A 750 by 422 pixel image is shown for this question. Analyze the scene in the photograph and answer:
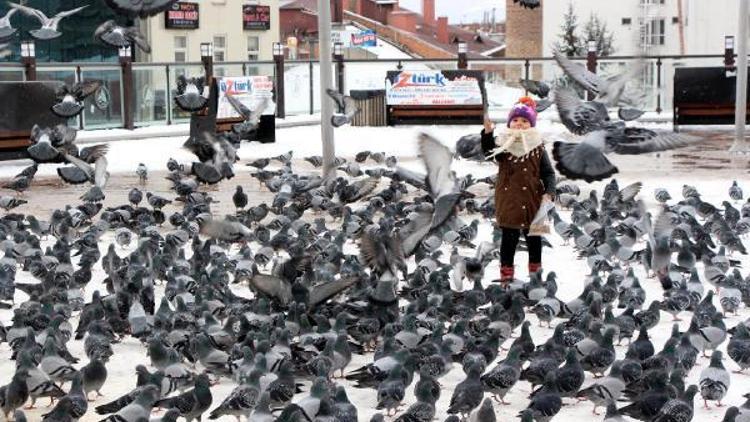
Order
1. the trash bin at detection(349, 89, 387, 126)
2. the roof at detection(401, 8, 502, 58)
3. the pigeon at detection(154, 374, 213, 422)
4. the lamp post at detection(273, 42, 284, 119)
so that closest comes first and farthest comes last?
the pigeon at detection(154, 374, 213, 422)
the trash bin at detection(349, 89, 387, 126)
the lamp post at detection(273, 42, 284, 119)
the roof at detection(401, 8, 502, 58)

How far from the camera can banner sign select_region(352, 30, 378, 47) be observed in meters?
60.2

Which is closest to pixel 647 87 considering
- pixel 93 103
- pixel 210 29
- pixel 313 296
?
pixel 93 103

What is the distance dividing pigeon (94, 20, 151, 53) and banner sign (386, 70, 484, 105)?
48.2 feet

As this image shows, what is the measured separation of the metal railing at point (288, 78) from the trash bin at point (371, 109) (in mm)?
3086

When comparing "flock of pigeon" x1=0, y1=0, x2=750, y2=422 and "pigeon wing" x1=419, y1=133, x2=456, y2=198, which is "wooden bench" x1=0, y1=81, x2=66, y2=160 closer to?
"flock of pigeon" x1=0, y1=0, x2=750, y2=422

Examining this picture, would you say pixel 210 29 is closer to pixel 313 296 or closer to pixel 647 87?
pixel 647 87

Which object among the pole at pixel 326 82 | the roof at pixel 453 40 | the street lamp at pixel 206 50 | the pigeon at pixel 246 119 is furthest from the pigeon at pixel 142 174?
the roof at pixel 453 40

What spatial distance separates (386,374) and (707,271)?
4343mm

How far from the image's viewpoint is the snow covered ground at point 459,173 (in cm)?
820

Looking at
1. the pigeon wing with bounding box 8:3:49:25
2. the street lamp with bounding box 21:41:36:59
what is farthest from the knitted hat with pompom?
the street lamp with bounding box 21:41:36:59

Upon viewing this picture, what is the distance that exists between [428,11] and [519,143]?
2894 inches

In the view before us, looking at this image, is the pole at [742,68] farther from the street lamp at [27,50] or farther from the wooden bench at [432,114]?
the street lamp at [27,50]

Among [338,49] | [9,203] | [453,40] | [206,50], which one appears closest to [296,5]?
[453,40]

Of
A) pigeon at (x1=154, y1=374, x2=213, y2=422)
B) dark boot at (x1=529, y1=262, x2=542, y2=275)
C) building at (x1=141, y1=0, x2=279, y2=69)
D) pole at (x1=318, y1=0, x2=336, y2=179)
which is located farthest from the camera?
building at (x1=141, y1=0, x2=279, y2=69)
